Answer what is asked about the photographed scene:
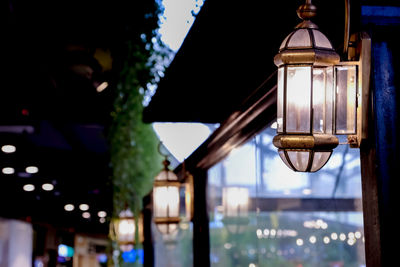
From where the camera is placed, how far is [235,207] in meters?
6.02

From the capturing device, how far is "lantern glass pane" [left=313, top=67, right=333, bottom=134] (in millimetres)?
2340

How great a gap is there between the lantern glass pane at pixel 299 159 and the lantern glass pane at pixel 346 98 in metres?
0.19

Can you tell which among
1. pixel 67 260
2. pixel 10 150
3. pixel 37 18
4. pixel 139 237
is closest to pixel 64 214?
pixel 67 260

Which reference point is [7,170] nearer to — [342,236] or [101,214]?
[101,214]

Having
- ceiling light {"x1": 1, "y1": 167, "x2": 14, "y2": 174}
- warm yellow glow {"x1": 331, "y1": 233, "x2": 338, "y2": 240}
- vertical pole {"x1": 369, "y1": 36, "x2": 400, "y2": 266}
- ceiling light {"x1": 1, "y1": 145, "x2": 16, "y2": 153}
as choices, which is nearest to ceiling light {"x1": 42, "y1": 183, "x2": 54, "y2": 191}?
ceiling light {"x1": 1, "y1": 167, "x2": 14, "y2": 174}

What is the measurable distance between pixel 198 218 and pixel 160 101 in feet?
5.45

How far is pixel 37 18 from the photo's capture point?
382 inches

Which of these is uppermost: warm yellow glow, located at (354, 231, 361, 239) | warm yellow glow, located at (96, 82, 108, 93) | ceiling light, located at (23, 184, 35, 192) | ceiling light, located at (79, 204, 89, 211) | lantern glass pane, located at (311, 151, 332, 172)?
warm yellow glow, located at (96, 82, 108, 93)

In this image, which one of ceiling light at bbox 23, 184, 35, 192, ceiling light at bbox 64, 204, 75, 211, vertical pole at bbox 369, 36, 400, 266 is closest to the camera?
vertical pole at bbox 369, 36, 400, 266

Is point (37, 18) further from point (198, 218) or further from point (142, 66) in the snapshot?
point (198, 218)

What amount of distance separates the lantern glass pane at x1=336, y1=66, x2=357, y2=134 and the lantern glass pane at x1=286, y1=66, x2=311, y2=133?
0.49ft

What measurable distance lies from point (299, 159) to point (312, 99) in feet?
0.87

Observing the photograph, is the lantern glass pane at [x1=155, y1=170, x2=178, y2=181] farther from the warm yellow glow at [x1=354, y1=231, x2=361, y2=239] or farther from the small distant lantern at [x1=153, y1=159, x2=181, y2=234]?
the warm yellow glow at [x1=354, y1=231, x2=361, y2=239]

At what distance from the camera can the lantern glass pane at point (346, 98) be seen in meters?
2.37
